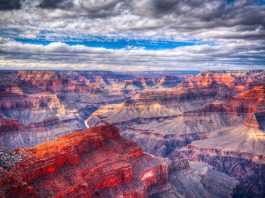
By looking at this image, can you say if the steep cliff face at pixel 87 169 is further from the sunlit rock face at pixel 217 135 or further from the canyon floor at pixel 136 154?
the sunlit rock face at pixel 217 135

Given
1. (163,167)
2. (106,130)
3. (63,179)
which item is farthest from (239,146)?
(63,179)

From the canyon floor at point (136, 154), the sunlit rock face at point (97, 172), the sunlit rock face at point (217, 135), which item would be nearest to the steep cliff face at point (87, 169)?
the sunlit rock face at point (97, 172)

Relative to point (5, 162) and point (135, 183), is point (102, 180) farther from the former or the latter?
point (5, 162)

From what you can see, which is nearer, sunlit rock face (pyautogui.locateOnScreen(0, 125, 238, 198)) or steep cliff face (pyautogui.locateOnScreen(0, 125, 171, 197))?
steep cliff face (pyautogui.locateOnScreen(0, 125, 171, 197))

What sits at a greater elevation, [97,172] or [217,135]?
[97,172]

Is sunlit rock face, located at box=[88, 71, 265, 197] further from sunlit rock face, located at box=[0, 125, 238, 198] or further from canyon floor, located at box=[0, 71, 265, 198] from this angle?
sunlit rock face, located at box=[0, 125, 238, 198]

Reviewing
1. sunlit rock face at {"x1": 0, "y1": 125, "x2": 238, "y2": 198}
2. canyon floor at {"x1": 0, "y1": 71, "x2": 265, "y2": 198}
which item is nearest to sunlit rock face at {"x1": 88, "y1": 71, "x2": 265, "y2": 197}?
canyon floor at {"x1": 0, "y1": 71, "x2": 265, "y2": 198}

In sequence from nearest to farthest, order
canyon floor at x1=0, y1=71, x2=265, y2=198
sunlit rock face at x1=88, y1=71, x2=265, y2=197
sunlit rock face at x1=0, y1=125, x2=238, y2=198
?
sunlit rock face at x1=0, y1=125, x2=238, y2=198 < canyon floor at x1=0, y1=71, x2=265, y2=198 < sunlit rock face at x1=88, y1=71, x2=265, y2=197

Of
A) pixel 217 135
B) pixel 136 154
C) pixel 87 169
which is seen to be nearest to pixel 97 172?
pixel 87 169

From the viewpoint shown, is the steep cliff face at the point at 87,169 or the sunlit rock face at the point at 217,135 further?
the sunlit rock face at the point at 217,135

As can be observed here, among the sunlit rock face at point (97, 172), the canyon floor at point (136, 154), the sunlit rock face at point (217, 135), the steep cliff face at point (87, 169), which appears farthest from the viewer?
the sunlit rock face at point (217, 135)

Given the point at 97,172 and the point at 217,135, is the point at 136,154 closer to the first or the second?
the point at 97,172
